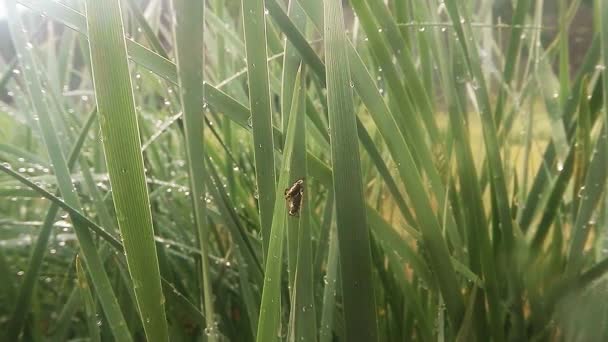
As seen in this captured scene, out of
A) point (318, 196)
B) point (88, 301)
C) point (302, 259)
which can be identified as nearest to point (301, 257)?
point (302, 259)

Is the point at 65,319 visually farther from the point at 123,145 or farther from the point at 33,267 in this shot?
the point at 123,145

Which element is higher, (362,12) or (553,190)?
(362,12)

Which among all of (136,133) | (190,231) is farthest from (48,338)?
(136,133)

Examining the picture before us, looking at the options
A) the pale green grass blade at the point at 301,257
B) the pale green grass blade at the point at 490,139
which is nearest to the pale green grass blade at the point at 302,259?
the pale green grass blade at the point at 301,257

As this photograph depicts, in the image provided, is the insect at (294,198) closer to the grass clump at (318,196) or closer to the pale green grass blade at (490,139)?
the grass clump at (318,196)

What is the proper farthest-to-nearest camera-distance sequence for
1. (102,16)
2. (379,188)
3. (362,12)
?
(379,188)
(362,12)
(102,16)

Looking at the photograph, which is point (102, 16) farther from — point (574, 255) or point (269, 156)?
point (574, 255)

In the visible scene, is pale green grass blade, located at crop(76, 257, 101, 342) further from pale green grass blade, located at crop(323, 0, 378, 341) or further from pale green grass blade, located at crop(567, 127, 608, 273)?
pale green grass blade, located at crop(567, 127, 608, 273)
